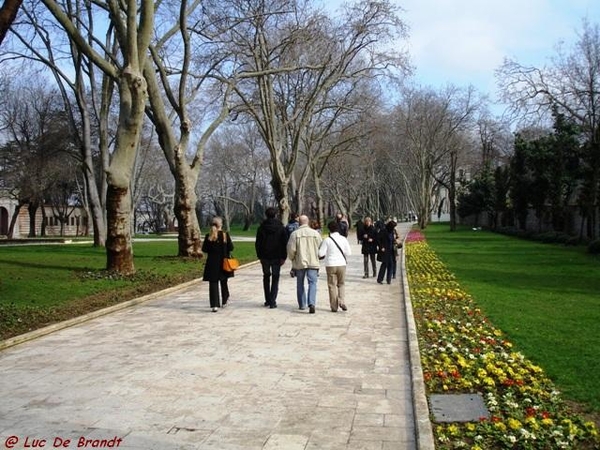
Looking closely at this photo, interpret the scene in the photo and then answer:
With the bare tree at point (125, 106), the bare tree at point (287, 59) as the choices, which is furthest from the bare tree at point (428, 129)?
the bare tree at point (125, 106)

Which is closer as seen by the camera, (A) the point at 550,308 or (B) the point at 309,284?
→ (B) the point at 309,284

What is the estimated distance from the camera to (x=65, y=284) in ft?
48.0

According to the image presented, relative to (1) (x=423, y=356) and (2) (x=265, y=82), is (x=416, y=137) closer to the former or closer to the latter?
(2) (x=265, y=82)

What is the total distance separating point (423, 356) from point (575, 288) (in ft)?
27.8

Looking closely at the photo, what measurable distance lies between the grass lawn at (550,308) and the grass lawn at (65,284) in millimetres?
7243

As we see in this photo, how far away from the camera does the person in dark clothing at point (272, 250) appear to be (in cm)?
1168

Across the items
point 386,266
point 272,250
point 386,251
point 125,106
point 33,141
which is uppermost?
point 33,141

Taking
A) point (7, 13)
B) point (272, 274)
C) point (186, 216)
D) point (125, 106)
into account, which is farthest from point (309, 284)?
point (186, 216)

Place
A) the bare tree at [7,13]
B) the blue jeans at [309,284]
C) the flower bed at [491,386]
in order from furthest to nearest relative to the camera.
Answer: the blue jeans at [309,284] → the bare tree at [7,13] → the flower bed at [491,386]

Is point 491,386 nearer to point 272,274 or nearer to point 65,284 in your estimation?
point 272,274

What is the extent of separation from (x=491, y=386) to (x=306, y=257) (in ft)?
17.5

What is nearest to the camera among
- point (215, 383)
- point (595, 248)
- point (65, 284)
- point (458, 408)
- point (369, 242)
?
point (458, 408)

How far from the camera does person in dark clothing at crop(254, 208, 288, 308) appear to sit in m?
11.7

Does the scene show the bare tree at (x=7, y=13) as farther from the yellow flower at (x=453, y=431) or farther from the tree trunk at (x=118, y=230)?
the yellow flower at (x=453, y=431)
